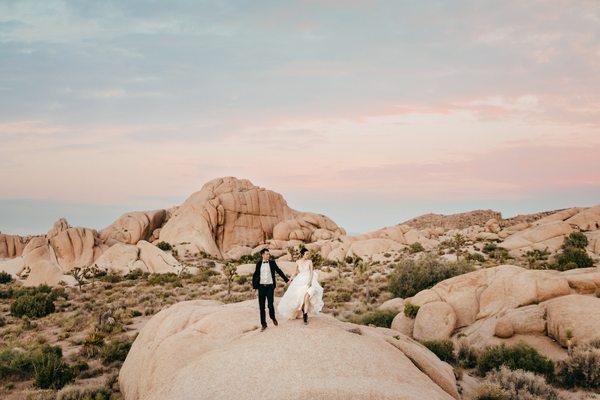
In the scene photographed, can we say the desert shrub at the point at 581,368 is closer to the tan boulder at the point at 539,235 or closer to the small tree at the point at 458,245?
the small tree at the point at 458,245

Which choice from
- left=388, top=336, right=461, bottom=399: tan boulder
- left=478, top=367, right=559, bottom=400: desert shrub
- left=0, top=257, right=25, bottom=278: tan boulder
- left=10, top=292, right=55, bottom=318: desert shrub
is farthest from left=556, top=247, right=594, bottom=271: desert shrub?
left=0, top=257, right=25, bottom=278: tan boulder

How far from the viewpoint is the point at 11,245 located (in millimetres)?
75562

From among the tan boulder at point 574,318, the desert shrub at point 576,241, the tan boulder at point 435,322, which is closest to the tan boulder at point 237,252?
the desert shrub at point 576,241

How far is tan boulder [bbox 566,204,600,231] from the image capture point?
52.6 m

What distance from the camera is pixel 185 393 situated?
338 inches

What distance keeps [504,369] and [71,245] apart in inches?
2681

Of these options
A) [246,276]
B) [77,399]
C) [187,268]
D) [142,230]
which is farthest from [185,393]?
[142,230]

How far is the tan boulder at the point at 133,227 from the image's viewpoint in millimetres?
73769

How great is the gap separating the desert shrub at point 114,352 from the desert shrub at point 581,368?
58.5ft

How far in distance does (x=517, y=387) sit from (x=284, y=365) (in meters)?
8.83

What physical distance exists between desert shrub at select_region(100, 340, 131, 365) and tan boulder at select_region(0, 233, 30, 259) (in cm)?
6991

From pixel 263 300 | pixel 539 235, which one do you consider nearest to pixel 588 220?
pixel 539 235

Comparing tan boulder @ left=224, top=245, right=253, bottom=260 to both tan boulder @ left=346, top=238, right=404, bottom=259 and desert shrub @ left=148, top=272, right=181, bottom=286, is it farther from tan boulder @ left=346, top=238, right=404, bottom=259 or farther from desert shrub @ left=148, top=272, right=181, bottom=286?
desert shrub @ left=148, top=272, right=181, bottom=286

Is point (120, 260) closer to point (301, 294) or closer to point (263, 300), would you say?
point (263, 300)
